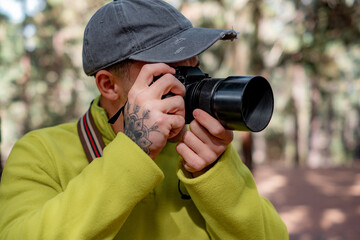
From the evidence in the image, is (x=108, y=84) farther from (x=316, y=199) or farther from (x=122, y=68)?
(x=316, y=199)

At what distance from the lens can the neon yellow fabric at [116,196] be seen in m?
1.01

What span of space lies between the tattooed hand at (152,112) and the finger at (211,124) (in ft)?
0.17

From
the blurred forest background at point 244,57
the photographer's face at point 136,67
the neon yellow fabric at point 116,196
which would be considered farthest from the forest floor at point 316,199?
the photographer's face at point 136,67

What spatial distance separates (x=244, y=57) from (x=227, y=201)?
570 cm

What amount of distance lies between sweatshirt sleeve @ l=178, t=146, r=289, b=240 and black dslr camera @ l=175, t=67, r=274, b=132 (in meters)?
0.18

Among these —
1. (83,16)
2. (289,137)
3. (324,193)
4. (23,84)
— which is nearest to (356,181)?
(324,193)

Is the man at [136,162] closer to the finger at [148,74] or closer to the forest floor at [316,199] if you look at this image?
the finger at [148,74]

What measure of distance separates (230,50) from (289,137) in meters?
19.9

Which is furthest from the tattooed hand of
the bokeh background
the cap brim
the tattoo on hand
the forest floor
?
the forest floor

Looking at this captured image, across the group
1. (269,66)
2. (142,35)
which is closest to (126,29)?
(142,35)

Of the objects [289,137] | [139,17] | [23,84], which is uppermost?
[139,17]

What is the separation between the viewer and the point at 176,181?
140 centimetres

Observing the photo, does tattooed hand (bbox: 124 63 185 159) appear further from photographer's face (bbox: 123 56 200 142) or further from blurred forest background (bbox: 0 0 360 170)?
blurred forest background (bbox: 0 0 360 170)

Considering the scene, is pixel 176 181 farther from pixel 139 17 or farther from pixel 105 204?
pixel 139 17
